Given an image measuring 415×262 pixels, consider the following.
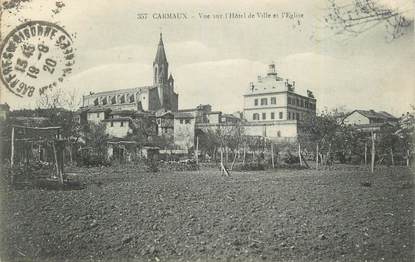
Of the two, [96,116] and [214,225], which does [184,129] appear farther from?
[214,225]

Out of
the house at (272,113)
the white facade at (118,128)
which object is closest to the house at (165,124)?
the white facade at (118,128)

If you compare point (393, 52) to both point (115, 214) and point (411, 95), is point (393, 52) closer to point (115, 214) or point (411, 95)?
point (411, 95)

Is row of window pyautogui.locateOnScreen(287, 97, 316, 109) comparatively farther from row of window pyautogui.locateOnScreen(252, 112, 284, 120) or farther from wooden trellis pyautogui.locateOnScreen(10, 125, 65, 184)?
wooden trellis pyautogui.locateOnScreen(10, 125, 65, 184)

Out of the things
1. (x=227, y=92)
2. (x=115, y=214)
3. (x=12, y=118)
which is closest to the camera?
Answer: (x=115, y=214)

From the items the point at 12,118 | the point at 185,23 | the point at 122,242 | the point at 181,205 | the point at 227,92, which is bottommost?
the point at 122,242

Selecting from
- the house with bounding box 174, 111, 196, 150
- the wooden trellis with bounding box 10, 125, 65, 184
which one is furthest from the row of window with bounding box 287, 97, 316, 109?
the house with bounding box 174, 111, 196, 150

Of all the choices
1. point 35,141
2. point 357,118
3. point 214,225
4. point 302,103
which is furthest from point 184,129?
point 214,225

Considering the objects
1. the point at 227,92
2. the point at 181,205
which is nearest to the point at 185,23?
the point at 227,92
